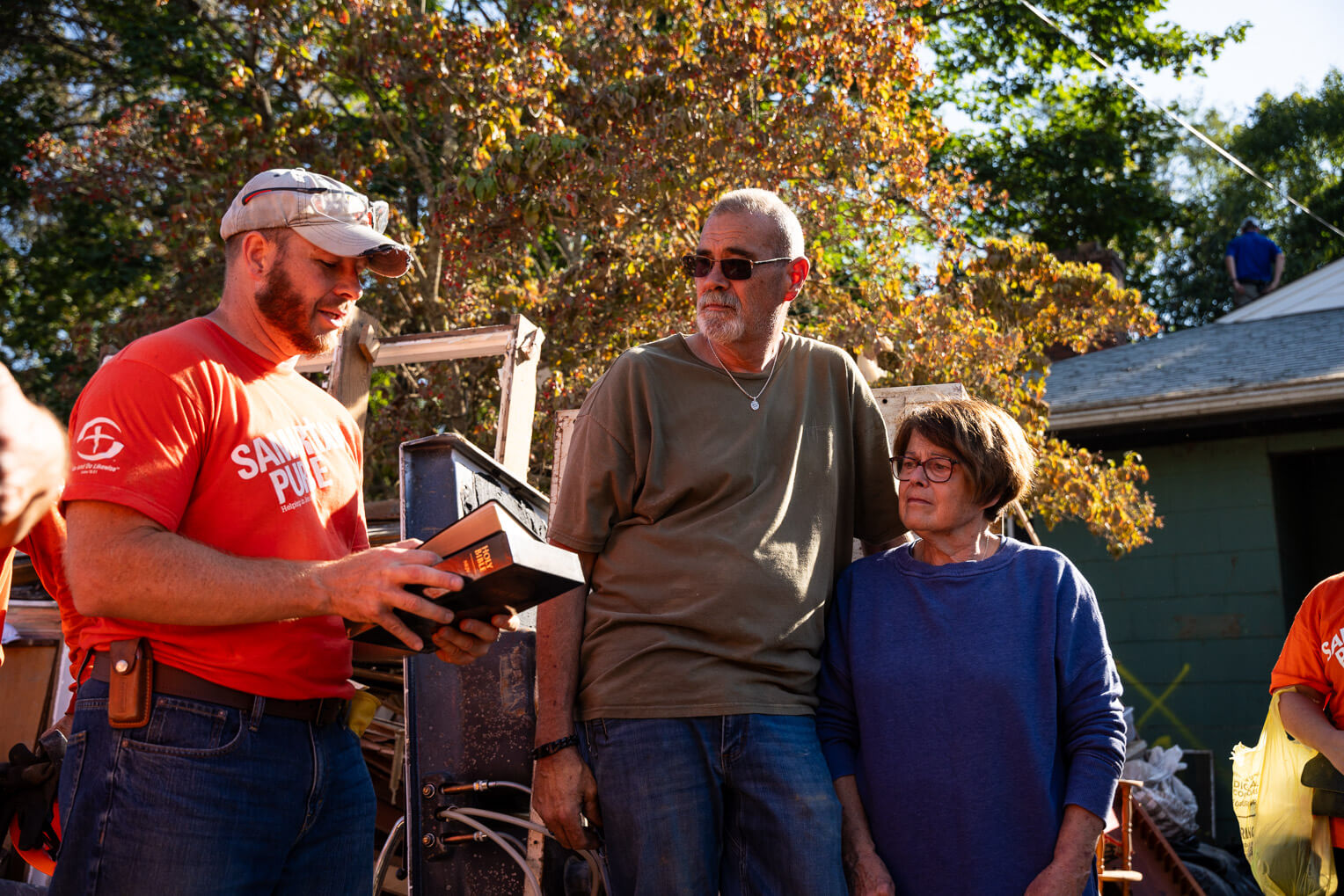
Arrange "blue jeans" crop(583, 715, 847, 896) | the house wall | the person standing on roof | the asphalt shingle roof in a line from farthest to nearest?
the person standing on roof → the asphalt shingle roof → the house wall → "blue jeans" crop(583, 715, 847, 896)

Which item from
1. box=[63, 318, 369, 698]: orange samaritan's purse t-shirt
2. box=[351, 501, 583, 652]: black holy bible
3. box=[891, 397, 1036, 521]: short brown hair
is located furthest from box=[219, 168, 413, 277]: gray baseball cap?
box=[891, 397, 1036, 521]: short brown hair

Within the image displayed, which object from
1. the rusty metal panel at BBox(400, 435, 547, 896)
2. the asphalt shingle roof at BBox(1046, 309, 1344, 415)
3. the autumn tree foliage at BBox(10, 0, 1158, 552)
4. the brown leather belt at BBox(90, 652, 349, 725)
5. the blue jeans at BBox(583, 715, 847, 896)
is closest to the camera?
A: the brown leather belt at BBox(90, 652, 349, 725)

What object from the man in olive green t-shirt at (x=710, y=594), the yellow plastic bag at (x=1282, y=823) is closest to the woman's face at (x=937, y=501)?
the man in olive green t-shirt at (x=710, y=594)

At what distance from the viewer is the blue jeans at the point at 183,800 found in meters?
1.85

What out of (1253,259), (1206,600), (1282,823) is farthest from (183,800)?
(1253,259)

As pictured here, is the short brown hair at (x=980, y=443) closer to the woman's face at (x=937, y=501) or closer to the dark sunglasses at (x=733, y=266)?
the woman's face at (x=937, y=501)

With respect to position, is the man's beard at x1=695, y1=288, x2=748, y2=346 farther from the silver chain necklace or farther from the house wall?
the house wall

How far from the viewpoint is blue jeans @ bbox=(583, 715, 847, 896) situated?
2.37m

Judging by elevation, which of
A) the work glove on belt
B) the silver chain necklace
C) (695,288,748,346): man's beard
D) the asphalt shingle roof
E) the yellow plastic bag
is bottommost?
the yellow plastic bag

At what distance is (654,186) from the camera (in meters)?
6.61

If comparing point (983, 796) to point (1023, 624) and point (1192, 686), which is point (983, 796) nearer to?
point (1023, 624)

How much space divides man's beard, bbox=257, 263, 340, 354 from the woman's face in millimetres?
1381

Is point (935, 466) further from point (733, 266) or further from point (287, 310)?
point (287, 310)

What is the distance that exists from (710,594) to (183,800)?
110cm
